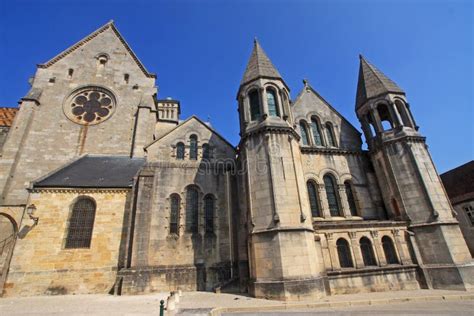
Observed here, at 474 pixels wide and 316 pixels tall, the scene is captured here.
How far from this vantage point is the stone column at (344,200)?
566 inches

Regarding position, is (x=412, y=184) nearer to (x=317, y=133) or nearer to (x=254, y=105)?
(x=317, y=133)

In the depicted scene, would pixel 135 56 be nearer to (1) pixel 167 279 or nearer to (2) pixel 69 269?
(2) pixel 69 269

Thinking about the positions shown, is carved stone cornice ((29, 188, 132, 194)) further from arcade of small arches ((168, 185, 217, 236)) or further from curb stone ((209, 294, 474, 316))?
curb stone ((209, 294, 474, 316))

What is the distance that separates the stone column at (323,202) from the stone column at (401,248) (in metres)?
3.51

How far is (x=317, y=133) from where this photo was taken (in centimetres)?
1720

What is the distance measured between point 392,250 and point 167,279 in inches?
486

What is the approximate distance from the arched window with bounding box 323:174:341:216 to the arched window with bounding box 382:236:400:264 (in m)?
2.72

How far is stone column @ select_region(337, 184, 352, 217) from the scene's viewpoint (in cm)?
1439

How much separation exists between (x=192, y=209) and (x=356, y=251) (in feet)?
32.0

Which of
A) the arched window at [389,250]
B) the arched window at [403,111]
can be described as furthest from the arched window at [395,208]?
the arched window at [403,111]

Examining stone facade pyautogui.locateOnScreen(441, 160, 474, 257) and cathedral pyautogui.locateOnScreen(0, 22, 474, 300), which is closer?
cathedral pyautogui.locateOnScreen(0, 22, 474, 300)

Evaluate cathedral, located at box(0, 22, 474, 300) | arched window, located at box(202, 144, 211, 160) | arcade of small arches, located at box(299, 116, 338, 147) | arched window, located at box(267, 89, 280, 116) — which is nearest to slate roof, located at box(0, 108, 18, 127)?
cathedral, located at box(0, 22, 474, 300)

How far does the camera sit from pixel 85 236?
44.2ft

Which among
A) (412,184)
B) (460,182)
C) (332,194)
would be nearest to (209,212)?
(332,194)
